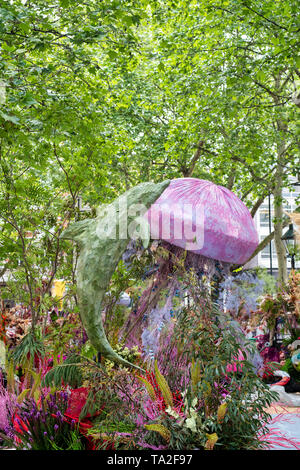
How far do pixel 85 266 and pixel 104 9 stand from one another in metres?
3.01

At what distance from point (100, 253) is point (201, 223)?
1738mm

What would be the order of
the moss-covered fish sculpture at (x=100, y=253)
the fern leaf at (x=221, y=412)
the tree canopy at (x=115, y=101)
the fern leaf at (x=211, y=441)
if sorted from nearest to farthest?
the fern leaf at (x=211, y=441), the fern leaf at (x=221, y=412), the moss-covered fish sculpture at (x=100, y=253), the tree canopy at (x=115, y=101)

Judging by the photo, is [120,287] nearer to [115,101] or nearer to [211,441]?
[211,441]

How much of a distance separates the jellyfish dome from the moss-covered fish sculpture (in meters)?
1.24

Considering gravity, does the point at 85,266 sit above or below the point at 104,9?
below

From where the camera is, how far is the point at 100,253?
3.37m

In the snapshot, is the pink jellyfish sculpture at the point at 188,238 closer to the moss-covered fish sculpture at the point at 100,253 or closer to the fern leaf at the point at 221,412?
the moss-covered fish sculpture at the point at 100,253

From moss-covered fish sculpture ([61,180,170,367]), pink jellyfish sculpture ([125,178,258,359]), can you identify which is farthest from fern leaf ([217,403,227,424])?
pink jellyfish sculpture ([125,178,258,359])

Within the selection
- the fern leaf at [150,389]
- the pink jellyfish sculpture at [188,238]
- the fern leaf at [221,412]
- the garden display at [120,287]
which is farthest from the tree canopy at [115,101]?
the fern leaf at [221,412]

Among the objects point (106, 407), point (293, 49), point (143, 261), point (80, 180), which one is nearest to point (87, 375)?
point (106, 407)

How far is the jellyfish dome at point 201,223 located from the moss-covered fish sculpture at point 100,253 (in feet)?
4.07

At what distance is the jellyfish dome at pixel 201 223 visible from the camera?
4.81 meters
